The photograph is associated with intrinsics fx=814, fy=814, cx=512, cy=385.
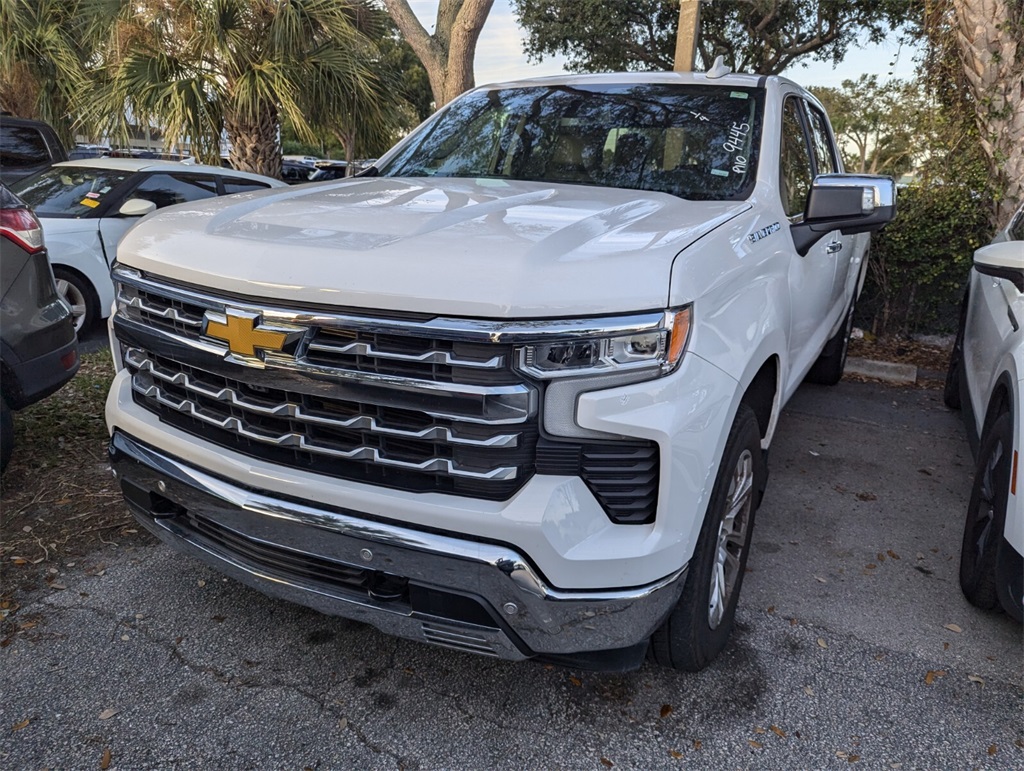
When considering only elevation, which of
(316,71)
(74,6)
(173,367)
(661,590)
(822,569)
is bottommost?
(822,569)

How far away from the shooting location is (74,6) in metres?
11.2

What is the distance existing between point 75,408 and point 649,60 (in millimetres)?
14843

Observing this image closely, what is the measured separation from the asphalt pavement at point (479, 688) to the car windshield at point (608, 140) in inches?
65.9

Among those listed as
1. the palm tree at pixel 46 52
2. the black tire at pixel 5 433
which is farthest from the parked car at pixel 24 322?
the palm tree at pixel 46 52

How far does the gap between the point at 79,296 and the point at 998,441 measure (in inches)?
261

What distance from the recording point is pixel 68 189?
699cm

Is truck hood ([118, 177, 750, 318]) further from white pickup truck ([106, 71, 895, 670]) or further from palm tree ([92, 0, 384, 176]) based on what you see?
palm tree ([92, 0, 384, 176])

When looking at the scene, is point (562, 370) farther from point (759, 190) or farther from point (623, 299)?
point (759, 190)

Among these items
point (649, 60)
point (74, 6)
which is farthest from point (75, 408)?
point (649, 60)

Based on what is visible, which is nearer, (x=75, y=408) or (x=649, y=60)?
(x=75, y=408)

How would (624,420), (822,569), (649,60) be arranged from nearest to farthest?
1. (624,420)
2. (822,569)
3. (649,60)

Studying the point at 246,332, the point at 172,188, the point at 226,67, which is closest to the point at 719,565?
the point at 246,332

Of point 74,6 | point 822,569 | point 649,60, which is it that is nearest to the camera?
point 822,569

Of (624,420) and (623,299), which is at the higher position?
(623,299)
